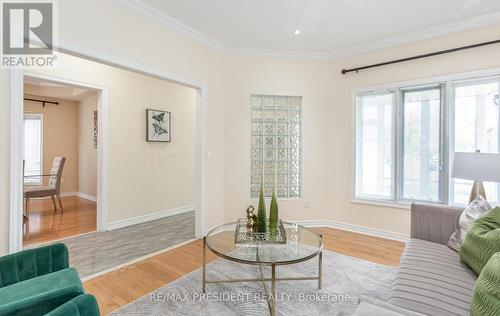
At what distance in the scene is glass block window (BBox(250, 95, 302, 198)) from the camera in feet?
13.4

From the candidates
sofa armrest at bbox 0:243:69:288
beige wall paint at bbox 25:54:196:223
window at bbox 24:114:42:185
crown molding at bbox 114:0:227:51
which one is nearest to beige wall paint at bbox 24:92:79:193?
window at bbox 24:114:42:185

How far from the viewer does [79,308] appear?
105 cm

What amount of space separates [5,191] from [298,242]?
2.33 meters

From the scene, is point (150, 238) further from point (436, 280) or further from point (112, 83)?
point (436, 280)

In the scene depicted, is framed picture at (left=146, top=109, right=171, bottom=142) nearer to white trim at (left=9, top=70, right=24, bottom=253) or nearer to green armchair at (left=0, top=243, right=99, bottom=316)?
white trim at (left=9, top=70, right=24, bottom=253)

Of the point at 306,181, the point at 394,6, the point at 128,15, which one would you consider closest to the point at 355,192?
the point at 306,181

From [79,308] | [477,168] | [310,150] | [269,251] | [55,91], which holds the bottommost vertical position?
[269,251]

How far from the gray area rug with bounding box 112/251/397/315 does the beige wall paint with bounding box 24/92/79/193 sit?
5.79 m

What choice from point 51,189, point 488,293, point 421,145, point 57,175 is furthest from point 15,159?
point 421,145

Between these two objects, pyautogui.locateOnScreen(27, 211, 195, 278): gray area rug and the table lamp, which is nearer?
the table lamp

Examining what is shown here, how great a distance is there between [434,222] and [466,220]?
27 centimetres

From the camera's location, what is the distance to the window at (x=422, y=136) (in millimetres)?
3090

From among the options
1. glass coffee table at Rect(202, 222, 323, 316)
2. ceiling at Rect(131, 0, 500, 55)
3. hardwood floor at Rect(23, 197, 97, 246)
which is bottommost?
hardwood floor at Rect(23, 197, 97, 246)

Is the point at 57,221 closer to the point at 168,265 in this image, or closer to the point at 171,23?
the point at 168,265
